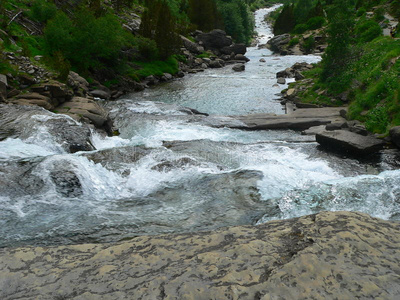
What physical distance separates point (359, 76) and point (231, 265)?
74.0 feet

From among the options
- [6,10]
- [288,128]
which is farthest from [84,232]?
[6,10]

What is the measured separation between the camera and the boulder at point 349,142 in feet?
42.0

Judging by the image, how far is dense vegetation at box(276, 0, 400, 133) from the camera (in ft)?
51.5

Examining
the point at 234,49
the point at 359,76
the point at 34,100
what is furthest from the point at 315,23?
the point at 34,100

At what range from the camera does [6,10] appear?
2883cm

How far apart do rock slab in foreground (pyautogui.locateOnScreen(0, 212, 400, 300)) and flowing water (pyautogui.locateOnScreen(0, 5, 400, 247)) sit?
300cm

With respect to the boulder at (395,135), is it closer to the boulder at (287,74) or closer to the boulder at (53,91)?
the boulder at (53,91)

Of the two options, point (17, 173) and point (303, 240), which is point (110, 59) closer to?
point (17, 173)

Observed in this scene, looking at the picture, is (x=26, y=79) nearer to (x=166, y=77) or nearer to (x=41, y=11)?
(x=41, y=11)

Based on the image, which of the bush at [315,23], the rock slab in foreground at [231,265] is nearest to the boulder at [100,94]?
the rock slab in foreground at [231,265]

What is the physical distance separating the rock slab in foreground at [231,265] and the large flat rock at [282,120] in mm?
15014

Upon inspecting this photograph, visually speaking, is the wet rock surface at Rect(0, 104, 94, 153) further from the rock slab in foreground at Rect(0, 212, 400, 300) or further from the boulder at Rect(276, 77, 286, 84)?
the boulder at Rect(276, 77, 286, 84)

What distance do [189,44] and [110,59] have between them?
2343 cm

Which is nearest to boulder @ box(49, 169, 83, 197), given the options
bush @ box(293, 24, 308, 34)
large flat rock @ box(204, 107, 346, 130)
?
large flat rock @ box(204, 107, 346, 130)
